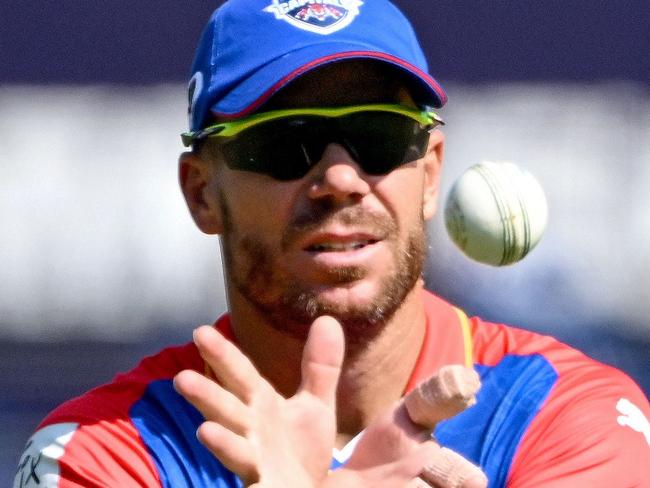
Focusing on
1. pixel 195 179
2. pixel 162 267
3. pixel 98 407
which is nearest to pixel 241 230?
pixel 195 179

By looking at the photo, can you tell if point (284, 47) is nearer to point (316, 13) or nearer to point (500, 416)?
point (316, 13)

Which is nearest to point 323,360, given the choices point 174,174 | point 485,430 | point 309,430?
point 309,430

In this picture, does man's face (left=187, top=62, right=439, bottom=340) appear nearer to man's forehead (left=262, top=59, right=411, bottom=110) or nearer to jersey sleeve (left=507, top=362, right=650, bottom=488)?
man's forehead (left=262, top=59, right=411, bottom=110)

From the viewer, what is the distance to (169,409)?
11.4 feet

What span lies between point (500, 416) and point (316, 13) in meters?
1.16

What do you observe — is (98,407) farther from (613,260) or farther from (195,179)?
(613,260)

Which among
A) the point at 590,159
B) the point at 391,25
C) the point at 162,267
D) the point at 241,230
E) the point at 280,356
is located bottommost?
the point at 162,267

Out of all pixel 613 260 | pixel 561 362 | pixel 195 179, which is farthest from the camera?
pixel 613 260

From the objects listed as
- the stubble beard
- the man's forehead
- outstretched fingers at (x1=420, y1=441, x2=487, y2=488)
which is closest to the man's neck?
the stubble beard

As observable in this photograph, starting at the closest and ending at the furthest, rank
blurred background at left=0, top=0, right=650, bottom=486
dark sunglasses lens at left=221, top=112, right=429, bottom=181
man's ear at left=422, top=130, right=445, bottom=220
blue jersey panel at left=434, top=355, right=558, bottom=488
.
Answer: blue jersey panel at left=434, top=355, right=558, bottom=488 < dark sunglasses lens at left=221, top=112, right=429, bottom=181 < man's ear at left=422, top=130, right=445, bottom=220 < blurred background at left=0, top=0, right=650, bottom=486

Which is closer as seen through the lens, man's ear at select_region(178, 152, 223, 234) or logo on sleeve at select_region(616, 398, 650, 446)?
logo on sleeve at select_region(616, 398, 650, 446)

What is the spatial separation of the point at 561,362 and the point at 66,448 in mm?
1321

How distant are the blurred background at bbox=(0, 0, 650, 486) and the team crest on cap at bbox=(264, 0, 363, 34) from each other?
3336 millimetres

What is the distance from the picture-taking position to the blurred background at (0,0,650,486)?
22.6ft
